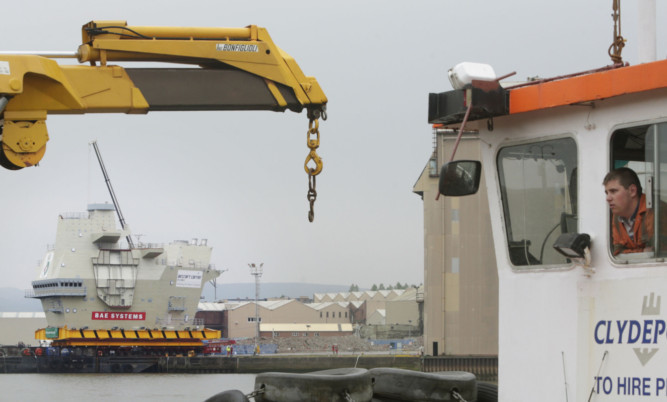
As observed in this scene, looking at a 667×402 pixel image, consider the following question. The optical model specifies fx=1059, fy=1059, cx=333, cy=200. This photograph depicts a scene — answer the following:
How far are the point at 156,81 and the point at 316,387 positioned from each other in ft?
13.5

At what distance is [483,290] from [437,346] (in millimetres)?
5511

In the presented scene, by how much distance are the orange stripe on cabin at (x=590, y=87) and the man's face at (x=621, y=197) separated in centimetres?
51

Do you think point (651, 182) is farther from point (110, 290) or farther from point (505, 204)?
point (110, 290)

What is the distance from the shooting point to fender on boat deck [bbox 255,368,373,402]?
7699 millimetres

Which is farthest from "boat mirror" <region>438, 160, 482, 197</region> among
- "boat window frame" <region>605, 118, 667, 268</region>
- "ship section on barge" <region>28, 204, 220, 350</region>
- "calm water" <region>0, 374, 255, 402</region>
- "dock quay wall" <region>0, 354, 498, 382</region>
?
"ship section on barge" <region>28, 204, 220, 350</region>

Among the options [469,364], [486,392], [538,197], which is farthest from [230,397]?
[469,364]

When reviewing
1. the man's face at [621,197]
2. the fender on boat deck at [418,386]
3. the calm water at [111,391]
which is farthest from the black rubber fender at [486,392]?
the calm water at [111,391]

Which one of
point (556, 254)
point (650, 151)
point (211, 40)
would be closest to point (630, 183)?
point (650, 151)

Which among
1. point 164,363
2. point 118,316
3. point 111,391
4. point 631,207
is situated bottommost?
point 164,363

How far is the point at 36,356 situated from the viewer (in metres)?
110

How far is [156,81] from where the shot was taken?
10.5 metres

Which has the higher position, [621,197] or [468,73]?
[468,73]

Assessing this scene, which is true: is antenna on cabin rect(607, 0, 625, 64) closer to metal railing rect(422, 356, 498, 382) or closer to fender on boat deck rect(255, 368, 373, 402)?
fender on boat deck rect(255, 368, 373, 402)

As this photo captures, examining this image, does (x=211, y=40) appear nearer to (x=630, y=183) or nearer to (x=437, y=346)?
(x=630, y=183)
